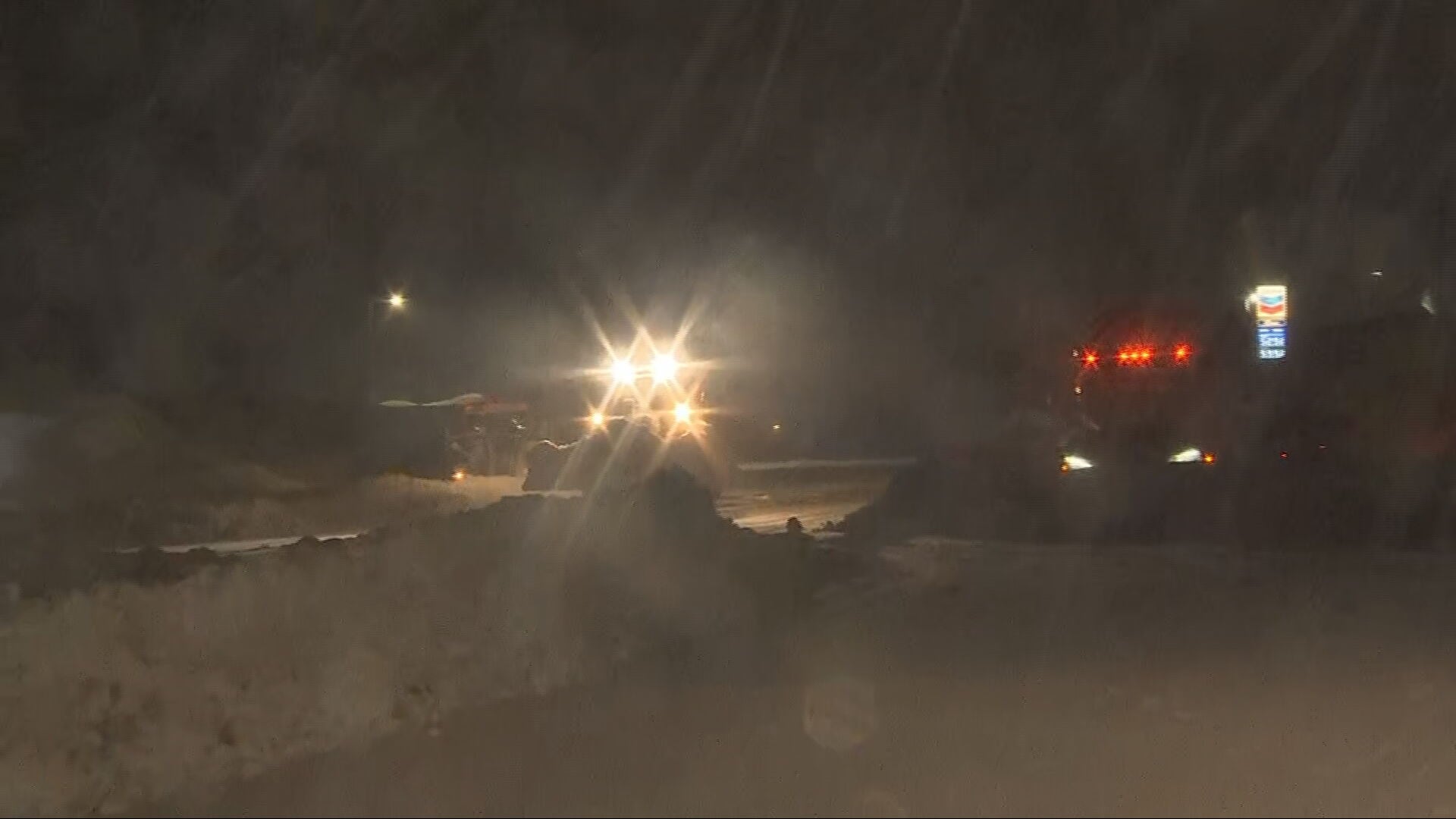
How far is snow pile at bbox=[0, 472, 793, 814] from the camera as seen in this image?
8.01 metres

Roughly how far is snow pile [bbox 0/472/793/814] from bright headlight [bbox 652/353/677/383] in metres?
20.1

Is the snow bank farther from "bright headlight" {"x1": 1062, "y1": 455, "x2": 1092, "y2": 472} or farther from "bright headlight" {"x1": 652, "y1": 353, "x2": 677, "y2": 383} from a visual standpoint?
"bright headlight" {"x1": 652, "y1": 353, "x2": 677, "y2": 383}

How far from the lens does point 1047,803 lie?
23.6ft

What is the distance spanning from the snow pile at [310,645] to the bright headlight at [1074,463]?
12568 mm

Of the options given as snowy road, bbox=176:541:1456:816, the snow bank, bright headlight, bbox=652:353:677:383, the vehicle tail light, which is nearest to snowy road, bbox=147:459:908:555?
bright headlight, bbox=652:353:677:383

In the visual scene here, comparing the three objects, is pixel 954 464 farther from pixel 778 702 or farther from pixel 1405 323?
pixel 778 702

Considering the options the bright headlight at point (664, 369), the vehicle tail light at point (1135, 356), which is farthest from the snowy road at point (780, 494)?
the vehicle tail light at point (1135, 356)

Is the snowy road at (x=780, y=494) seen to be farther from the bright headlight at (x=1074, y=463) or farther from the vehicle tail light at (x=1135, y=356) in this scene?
the vehicle tail light at (x=1135, y=356)

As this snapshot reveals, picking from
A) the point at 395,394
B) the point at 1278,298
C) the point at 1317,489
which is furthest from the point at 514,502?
the point at 395,394

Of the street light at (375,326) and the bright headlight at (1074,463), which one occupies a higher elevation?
the street light at (375,326)

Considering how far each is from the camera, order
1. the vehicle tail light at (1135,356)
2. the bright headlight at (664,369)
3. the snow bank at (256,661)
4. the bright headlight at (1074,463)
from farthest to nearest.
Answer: the bright headlight at (664,369) → the vehicle tail light at (1135,356) → the bright headlight at (1074,463) → the snow bank at (256,661)

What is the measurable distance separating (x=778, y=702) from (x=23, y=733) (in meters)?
4.09

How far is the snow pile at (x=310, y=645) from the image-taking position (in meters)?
8.01

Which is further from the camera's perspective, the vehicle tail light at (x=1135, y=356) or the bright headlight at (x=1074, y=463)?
the vehicle tail light at (x=1135, y=356)
